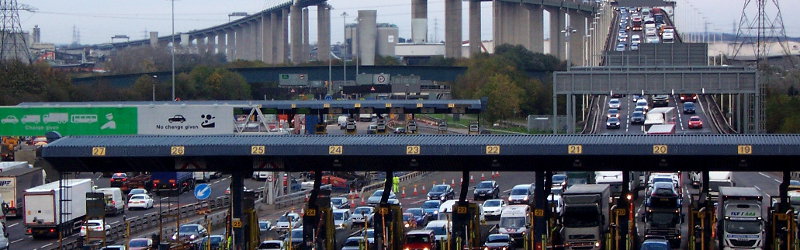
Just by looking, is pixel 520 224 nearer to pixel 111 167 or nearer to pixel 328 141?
pixel 328 141

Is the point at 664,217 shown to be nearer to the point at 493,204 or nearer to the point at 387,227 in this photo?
the point at 387,227

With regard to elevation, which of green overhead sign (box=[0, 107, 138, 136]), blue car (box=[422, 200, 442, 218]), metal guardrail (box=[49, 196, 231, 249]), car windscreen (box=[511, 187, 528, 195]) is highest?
green overhead sign (box=[0, 107, 138, 136])

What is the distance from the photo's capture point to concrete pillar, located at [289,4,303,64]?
154 meters

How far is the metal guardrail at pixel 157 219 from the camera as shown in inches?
1386

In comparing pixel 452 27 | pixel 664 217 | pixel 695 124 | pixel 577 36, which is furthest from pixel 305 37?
pixel 664 217

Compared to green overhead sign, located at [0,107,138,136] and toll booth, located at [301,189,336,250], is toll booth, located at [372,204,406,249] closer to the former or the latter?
toll booth, located at [301,189,336,250]

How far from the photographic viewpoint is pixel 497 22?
453ft

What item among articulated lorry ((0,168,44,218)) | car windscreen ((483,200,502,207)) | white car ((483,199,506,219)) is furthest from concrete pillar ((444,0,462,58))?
white car ((483,199,506,219))

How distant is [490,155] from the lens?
27.0m

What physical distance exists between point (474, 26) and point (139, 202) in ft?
309

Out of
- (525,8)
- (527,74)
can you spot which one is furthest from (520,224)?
(525,8)

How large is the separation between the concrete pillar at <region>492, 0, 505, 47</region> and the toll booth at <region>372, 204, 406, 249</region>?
344ft

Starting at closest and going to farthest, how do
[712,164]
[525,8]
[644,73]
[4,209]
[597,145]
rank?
[597,145] → [712,164] → [4,209] → [644,73] → [525,8]

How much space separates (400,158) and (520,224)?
641cm
